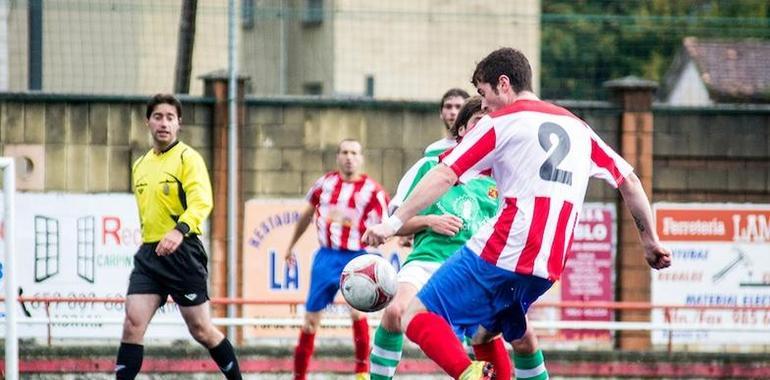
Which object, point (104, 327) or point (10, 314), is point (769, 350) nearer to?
point (104, 327)

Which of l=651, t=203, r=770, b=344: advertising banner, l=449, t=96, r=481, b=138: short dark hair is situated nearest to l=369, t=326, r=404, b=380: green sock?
l=449, t=96, r=481, b=138: short dark hair

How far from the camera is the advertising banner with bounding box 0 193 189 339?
15547 mm

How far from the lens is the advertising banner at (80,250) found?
15547mm

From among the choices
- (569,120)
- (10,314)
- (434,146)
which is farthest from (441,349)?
(10,314)

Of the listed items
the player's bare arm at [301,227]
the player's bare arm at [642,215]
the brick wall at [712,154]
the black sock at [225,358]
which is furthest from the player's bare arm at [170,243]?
the brick wall at [712,154]

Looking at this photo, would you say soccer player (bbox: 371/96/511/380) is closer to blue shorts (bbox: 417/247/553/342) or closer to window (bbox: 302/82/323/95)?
blue shorts (bbox: 417/247/553/342)

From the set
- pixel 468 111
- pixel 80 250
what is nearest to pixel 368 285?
pixel 468 111

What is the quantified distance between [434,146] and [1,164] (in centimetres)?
239

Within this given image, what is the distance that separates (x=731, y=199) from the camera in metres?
17.2

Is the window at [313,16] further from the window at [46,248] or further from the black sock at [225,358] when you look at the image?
the black sock at [225,358]

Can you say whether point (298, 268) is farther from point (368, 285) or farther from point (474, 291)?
point (474, 291)

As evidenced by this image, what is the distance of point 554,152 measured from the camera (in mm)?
7539

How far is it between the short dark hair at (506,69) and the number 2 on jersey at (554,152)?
0.25 meters

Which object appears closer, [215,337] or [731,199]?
[215,337]
